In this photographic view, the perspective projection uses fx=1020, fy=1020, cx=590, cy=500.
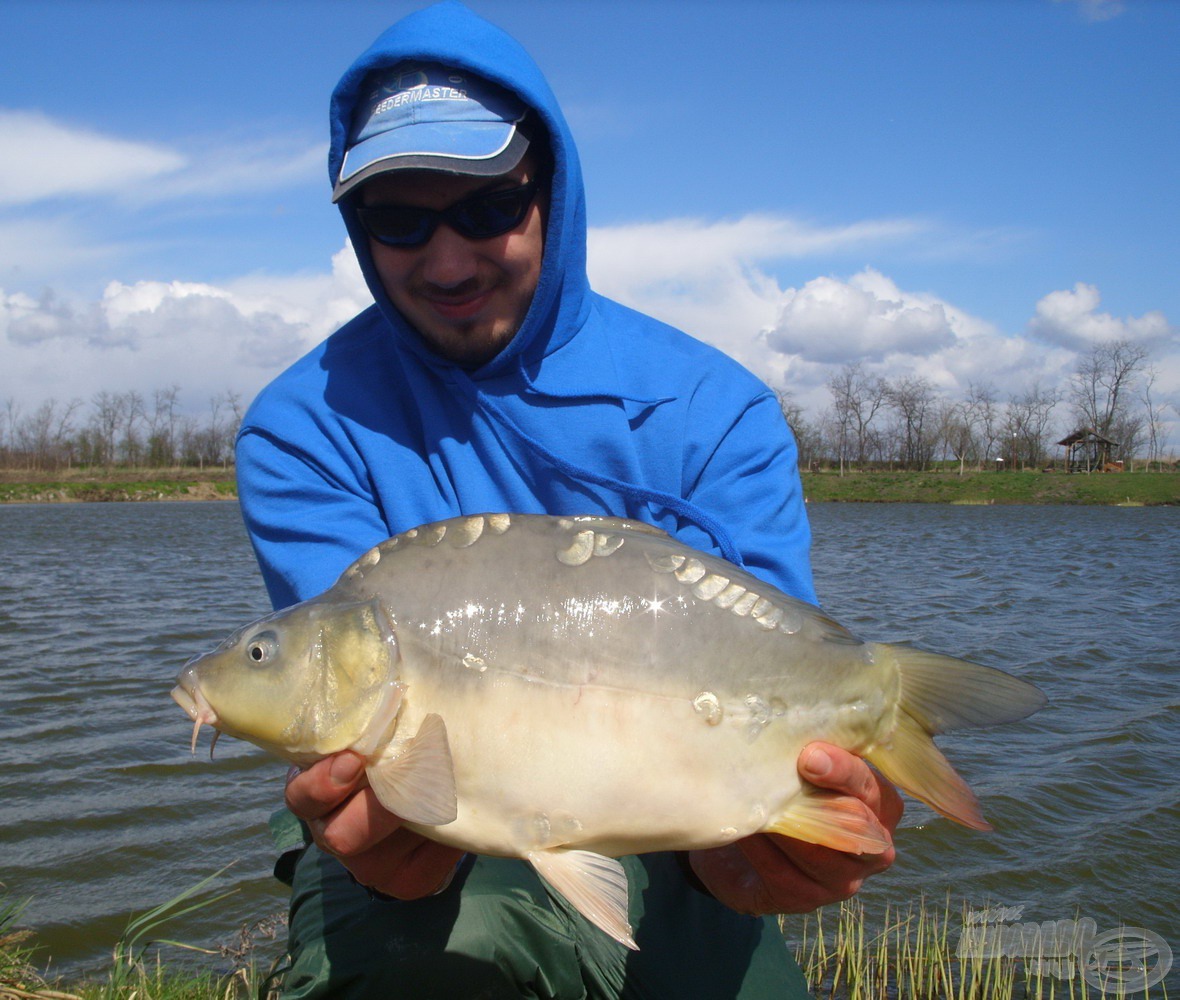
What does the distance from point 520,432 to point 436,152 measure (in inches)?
27.8

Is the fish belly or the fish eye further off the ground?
the fish eye

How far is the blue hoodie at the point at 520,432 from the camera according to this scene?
101 inches

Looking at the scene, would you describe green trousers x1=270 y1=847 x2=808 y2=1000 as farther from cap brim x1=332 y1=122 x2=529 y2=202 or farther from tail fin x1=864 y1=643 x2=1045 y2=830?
cap brim x1=332 y1=122 x2=529 y2=202

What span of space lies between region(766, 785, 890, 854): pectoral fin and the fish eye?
37.0 inches

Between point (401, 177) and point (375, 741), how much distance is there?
1395mm

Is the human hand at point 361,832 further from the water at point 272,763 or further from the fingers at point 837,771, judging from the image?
the water at point 272,763

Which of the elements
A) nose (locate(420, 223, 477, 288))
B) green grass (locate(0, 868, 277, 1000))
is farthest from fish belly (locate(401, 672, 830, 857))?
green grass (locate(0, 868, 277, 1000))

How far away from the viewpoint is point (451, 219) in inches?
97.9

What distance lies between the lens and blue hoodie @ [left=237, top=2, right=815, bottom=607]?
101 inches

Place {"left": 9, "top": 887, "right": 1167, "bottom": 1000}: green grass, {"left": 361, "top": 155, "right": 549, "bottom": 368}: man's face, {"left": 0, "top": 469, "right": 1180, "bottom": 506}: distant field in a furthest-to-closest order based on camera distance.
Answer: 1. {"left": 0, "top": 469, "right": 1180, "bottom": 506}: distant field
2. {"left": 9, "top": 887, "right": 1167, "bottom": 1000}: green grass
3. {"left": 361, "top": 155, "right": 549, "bottom": 368}: man's face

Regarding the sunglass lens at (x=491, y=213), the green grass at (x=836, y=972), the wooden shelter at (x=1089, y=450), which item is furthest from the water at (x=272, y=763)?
the wooden shelter at (x=1089, y=450)

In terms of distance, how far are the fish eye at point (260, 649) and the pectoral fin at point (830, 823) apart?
3.09 feet

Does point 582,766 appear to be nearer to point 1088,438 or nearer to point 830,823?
point 830,823

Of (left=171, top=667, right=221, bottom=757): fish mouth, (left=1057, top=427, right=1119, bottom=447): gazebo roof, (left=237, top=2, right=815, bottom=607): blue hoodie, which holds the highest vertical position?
(left=1057, top=427, right=1119, bottom=447): gazebo roof
